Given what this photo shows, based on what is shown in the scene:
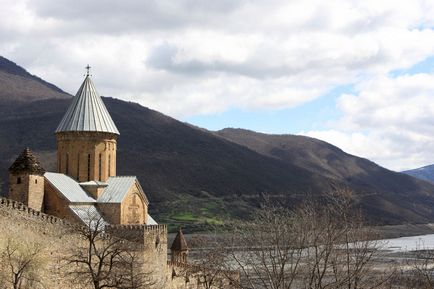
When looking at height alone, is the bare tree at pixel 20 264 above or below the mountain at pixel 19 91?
below

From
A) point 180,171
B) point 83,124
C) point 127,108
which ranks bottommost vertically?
point 83,124

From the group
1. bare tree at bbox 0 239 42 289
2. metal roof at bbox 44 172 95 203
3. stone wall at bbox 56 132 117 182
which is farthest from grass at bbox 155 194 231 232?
bare tree at bbox 0 239 42 289

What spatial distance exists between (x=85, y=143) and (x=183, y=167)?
9805cm

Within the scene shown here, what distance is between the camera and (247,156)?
520ft

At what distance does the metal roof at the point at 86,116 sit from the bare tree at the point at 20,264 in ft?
43.1

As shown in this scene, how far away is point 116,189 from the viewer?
32188 millimetres

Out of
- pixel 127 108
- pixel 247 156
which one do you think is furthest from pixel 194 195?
pixel 127 108

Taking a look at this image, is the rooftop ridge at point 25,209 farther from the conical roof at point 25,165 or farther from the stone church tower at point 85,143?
the stone church tower at point 85,143

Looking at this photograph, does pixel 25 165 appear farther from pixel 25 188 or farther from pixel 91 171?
pixel 91 171

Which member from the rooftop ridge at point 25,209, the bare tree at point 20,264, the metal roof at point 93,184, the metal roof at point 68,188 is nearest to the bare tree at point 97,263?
the rooftop ridge at point 25,209

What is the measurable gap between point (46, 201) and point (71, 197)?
114cm

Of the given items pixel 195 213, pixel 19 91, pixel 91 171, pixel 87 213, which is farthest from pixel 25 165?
pixel 19 91

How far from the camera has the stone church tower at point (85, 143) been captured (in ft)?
107

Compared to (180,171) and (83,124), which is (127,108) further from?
(83,124)
